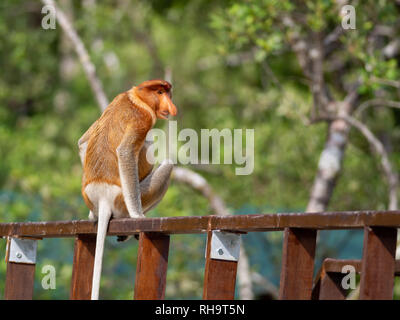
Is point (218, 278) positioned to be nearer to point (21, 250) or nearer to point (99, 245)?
point (99, 245)

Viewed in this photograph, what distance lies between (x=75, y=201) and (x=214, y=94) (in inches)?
256

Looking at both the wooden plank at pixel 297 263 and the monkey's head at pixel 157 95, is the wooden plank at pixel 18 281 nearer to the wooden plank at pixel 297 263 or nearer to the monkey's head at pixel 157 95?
the monkey's head at pixel 157 95

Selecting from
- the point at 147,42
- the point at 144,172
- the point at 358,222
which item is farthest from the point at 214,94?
the point at 358,222

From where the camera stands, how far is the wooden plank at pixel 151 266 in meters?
2.28

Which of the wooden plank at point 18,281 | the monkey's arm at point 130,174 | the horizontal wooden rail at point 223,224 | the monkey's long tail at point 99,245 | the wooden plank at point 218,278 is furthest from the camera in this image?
the monkey's arm at point 130,174

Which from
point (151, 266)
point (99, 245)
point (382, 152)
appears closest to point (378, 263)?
point (151, 266)

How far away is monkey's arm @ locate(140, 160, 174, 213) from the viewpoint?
3.37 metres

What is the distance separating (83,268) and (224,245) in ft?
2.46

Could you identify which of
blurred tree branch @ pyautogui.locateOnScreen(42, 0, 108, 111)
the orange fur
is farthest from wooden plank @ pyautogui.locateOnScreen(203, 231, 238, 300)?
blurred tree branch @ pyautogui.locateOnScreen(42, 0, 108, 111)

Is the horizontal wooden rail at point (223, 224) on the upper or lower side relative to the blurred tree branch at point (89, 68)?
lower

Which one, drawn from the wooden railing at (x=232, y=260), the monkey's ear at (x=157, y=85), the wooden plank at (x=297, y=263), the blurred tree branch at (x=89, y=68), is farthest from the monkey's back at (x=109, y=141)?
Answer: the blurred tree branch at (x=89, y=68)

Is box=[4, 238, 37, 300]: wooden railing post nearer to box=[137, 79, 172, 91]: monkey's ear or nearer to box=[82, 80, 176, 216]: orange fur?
box=[82, 80, 176, 216]: orange fur

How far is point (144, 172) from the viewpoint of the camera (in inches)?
136

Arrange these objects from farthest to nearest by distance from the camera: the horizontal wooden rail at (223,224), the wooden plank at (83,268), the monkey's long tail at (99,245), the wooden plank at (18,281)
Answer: the wooden plank at (18,281) < the wooden plank at (83,268) < the monkey's long tail at (99,245) < the horizontal wooden rail at (223,224)
